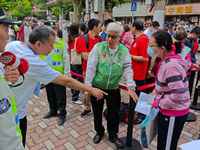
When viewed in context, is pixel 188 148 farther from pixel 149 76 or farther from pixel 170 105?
pixel 149 76

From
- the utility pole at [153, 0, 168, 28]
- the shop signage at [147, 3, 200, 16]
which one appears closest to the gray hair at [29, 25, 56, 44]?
the utility pole at [153, 0, 168, 28]

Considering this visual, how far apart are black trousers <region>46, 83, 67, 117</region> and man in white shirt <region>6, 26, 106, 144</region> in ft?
5.52

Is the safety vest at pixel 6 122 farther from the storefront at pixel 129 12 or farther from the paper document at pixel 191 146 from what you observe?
the storefront at pixel 129 12

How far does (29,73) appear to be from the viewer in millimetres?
1807

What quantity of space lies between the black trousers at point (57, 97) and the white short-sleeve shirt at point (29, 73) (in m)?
1.78

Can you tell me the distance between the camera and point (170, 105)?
6.32ft

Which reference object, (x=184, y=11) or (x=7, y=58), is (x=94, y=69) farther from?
(x=184, y=11)

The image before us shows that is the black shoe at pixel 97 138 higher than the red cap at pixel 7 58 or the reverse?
the reverse

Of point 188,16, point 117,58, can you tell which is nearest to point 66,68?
point 117,58

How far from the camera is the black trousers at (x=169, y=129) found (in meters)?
2.00

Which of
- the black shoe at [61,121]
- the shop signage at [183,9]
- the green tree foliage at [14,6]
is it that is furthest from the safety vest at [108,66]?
the shop signage at [183,9]

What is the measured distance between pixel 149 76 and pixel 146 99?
2165mm

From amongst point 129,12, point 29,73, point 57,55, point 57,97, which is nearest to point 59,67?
point 57,55

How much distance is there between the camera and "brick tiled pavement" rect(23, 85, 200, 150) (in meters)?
3.07
